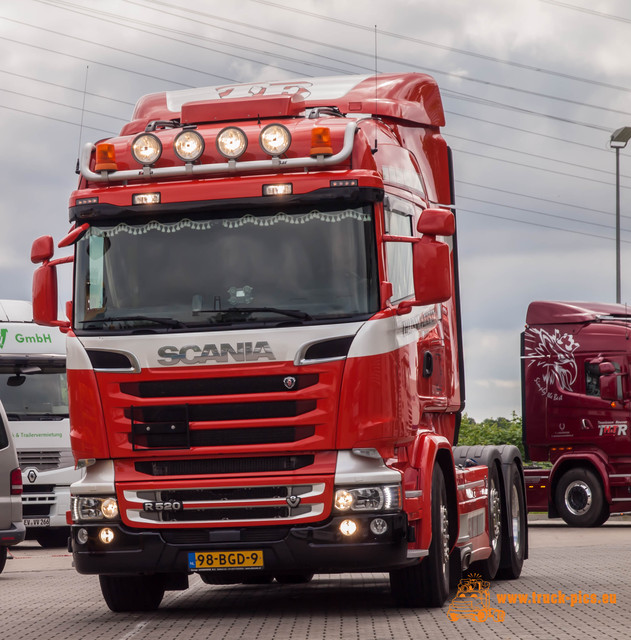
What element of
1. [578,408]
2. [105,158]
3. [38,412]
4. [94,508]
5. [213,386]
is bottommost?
[94,508]

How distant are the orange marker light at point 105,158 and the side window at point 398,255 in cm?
213

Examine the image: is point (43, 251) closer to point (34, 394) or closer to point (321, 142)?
point (321, 142)

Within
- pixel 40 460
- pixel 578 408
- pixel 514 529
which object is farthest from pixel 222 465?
pixel 578 408

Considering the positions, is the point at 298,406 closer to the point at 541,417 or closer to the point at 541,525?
the point at 541,417

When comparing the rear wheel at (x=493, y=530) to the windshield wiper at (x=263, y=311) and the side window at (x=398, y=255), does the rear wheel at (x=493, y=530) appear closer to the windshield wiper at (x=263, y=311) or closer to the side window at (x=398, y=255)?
the side window at (x=398, y=255)

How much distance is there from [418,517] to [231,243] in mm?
2449

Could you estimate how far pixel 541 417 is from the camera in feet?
82.8

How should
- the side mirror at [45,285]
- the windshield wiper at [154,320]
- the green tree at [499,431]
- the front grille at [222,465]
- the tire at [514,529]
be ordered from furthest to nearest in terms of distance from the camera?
1. the green tree at [499,431]
2. the tire at [514,529]
3. the side mirror at [45,285]
4. the windshield wiper at [154,320]
5. the front grille at [222,465]

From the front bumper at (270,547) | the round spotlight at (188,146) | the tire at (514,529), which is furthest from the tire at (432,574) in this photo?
the tire at (514,529)

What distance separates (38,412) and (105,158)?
40.7 feet

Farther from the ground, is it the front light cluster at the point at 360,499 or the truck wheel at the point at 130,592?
the front light cluster at the point at 360,499

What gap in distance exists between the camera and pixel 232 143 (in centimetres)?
1071

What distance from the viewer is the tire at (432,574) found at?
36.1 ft

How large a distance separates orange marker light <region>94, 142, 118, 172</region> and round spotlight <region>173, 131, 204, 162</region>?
0.50 m
